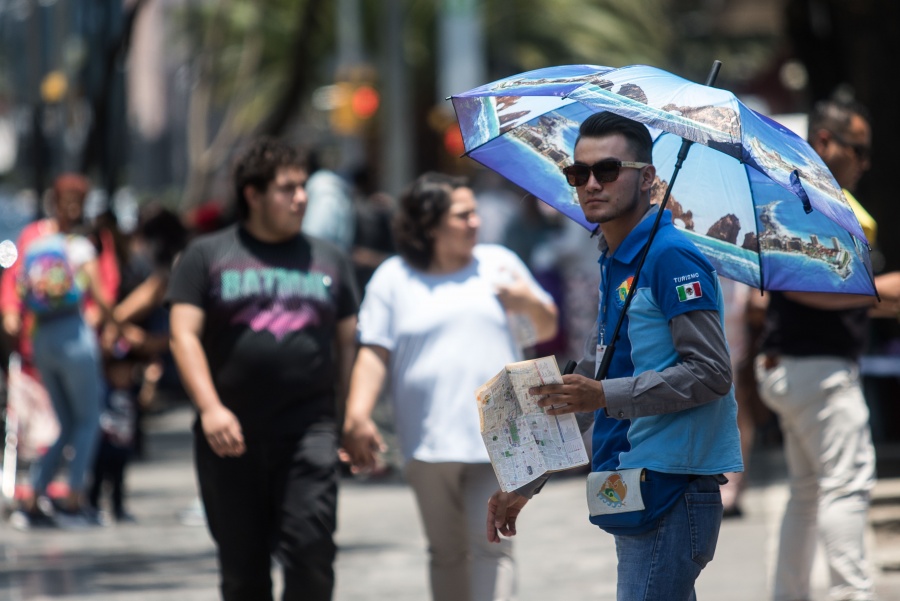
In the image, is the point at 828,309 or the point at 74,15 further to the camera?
the point at 74,15

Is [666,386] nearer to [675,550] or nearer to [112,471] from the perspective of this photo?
[675,550]

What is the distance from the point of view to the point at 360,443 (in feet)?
19.9

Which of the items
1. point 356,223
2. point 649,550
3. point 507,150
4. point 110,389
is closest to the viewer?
point 649,550

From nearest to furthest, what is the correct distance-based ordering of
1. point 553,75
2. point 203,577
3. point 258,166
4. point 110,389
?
point 553,75 → point 258,166 → point 203,577 → point 110,389

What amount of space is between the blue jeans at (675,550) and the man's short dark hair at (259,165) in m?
2.53

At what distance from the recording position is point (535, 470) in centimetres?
422

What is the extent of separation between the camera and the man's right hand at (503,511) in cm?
434

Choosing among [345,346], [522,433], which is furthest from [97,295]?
[522,433]

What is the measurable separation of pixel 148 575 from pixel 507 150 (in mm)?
4405

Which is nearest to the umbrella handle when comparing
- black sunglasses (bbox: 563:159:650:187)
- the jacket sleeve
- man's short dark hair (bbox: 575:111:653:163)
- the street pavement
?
man's short dark hair (bbox: 575:111:653:163)

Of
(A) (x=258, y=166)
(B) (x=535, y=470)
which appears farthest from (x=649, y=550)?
(A) (x=258, y=166)

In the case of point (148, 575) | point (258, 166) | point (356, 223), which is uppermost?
point (258, 166)

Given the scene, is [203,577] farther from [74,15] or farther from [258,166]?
[74,15]

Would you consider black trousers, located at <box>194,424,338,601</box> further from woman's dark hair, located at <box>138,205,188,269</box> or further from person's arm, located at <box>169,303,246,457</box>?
woman's dark hair, located at <box>138,205,188,269</box>
